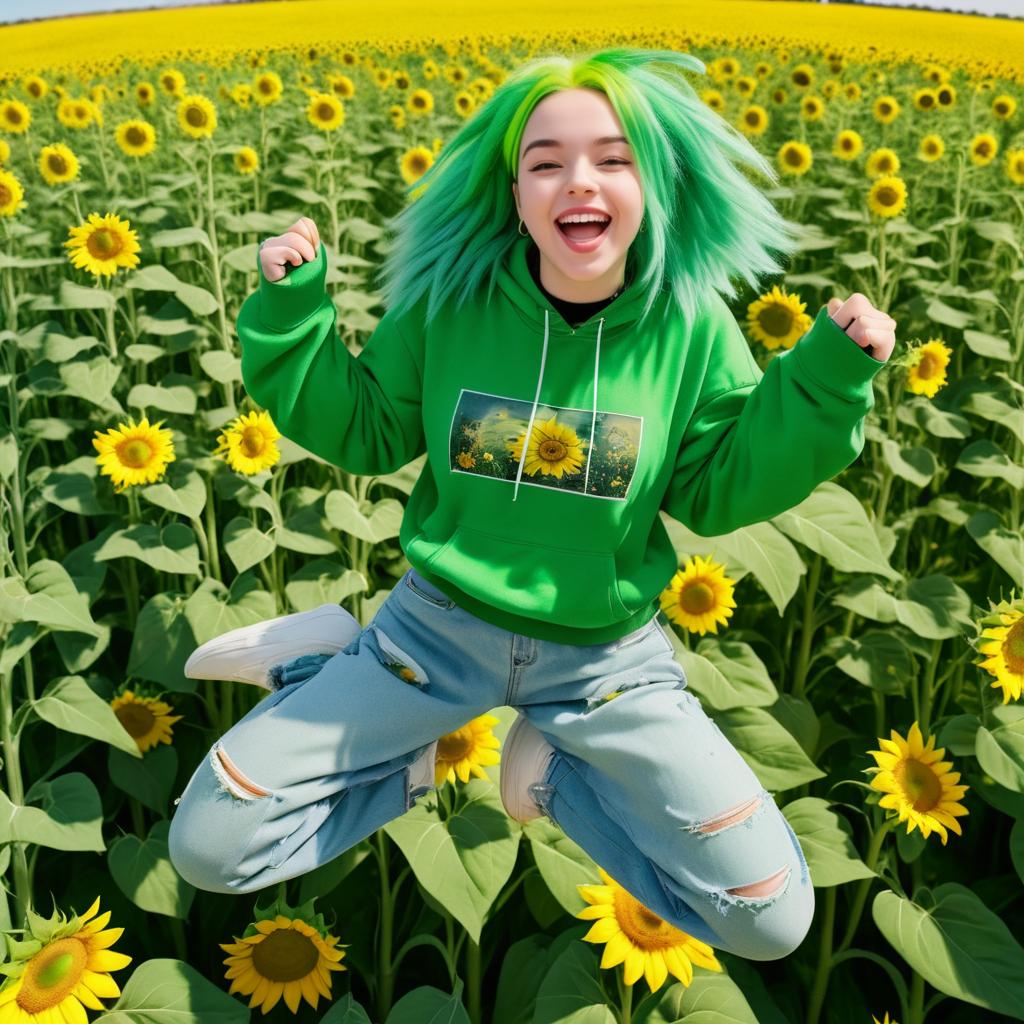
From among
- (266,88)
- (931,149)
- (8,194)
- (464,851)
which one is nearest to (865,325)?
(464,851)

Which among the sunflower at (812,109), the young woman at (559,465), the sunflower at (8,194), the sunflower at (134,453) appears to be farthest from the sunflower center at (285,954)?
the sunflower at (812,109)

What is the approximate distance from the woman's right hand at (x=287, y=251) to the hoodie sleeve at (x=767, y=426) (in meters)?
0.64

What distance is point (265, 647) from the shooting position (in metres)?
1.70

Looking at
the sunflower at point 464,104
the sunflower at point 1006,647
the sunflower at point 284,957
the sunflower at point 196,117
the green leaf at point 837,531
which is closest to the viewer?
the sunflower at point 284,957

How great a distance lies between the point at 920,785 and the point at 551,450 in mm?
999

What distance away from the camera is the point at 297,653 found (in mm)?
1711

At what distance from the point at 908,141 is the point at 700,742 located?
18.9ft

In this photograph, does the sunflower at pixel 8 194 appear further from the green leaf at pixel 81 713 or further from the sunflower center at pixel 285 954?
the sunflower center at pixel 285 954

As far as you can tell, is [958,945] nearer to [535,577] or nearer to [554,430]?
[535,577]

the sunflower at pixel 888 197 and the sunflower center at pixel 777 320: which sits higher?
the sunflower at pixel 888 197

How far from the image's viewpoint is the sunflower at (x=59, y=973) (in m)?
1.49

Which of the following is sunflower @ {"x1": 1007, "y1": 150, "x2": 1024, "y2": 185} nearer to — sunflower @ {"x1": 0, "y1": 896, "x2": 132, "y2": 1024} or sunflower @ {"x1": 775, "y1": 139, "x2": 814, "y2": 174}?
sunflower @ {"x1": 775, "y1": 139, "x2": 814, "y2": 174}

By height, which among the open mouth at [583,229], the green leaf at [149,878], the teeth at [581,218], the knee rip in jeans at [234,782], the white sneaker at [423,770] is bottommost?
the green leaf at [149,878]

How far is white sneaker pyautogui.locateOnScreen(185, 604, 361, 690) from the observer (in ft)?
5.58
